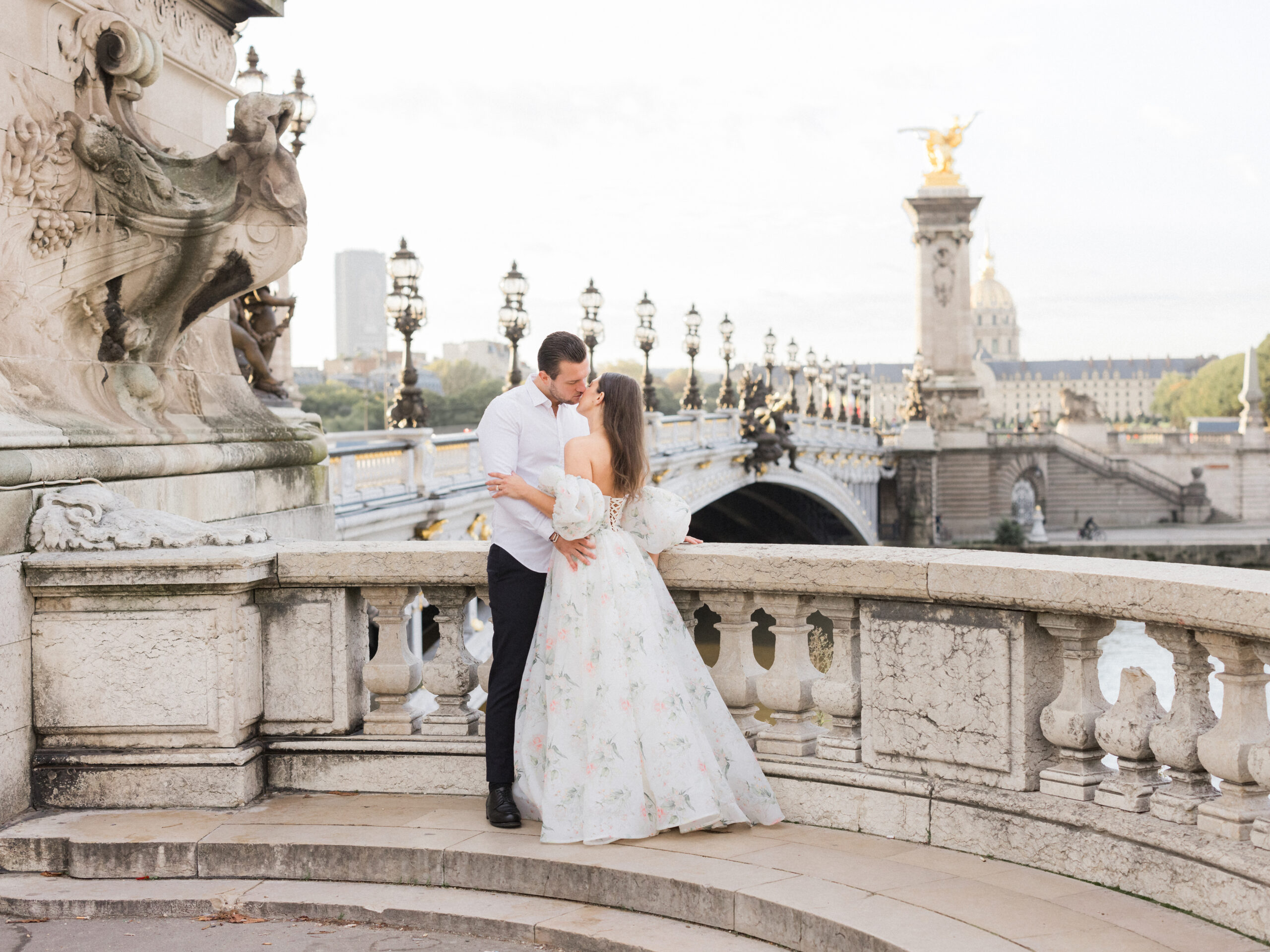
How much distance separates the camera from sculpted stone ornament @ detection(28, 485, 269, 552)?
4.70 m

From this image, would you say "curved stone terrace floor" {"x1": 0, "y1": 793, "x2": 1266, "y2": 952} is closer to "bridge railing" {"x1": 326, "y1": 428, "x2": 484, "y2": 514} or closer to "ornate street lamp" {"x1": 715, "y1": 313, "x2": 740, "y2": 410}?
"bridge railing" {"x1": 326, "y1": 428, "x2": 484, "y2": 514}

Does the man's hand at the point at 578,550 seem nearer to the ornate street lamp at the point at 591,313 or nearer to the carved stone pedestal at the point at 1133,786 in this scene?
the carved stone pedestal at the point at 1133,786

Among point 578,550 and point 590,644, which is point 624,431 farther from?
point 590,644

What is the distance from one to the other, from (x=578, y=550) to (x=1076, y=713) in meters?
1.55

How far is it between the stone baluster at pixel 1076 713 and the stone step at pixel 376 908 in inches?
39.2

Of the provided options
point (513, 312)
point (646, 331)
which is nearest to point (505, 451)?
point (513, 312)

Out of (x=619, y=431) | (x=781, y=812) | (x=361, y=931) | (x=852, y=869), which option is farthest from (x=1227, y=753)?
(x=361, y=931)

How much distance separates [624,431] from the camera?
4340mm

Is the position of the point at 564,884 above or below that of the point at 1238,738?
below

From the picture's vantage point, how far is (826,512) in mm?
53656

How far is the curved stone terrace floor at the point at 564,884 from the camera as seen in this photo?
349 cm

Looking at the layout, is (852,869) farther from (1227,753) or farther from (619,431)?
(619,431)

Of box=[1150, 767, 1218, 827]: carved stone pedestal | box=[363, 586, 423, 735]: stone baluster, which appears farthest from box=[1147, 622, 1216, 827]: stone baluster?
box=[363, 586, 423, 735]: stone baluster

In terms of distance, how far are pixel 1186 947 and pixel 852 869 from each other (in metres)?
0.93
